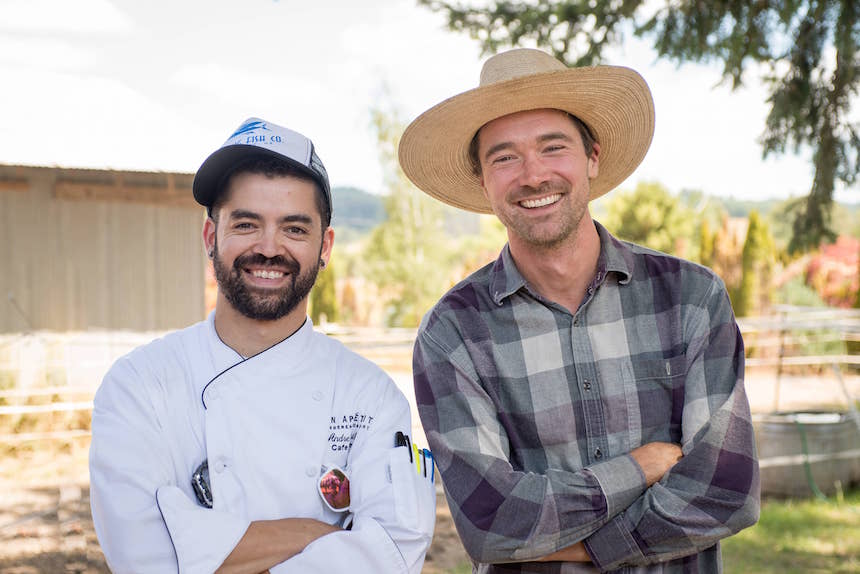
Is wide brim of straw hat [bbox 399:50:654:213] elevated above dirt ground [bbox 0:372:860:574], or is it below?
above

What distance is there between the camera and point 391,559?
6.97 feet

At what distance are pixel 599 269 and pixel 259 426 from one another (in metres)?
1.21

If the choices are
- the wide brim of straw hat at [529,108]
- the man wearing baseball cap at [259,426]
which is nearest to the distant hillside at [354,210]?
the wide brim of straw hat at [529,108]

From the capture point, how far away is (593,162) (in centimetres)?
290

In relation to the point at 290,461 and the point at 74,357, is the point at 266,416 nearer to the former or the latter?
the point at 290,461

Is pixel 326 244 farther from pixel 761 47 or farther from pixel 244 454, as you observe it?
pixel 761 47

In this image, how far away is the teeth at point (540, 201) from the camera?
2.53 metres

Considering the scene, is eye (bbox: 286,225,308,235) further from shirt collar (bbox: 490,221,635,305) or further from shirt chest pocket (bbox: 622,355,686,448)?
shirt chest pocket (bbox: 622,355,686,448)

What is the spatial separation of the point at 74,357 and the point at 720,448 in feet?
33.5

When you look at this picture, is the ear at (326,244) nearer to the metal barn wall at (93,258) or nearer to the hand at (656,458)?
the hand at (656,458)

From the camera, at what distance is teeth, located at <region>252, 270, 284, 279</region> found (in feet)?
7.50

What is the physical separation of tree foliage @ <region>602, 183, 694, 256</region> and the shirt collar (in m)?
21.7

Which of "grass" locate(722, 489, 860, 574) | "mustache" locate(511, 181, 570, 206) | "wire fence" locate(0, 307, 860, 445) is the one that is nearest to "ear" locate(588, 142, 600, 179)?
"mustache" locate(511, 181, 570, 206)

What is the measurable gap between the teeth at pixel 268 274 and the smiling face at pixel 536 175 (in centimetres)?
77
